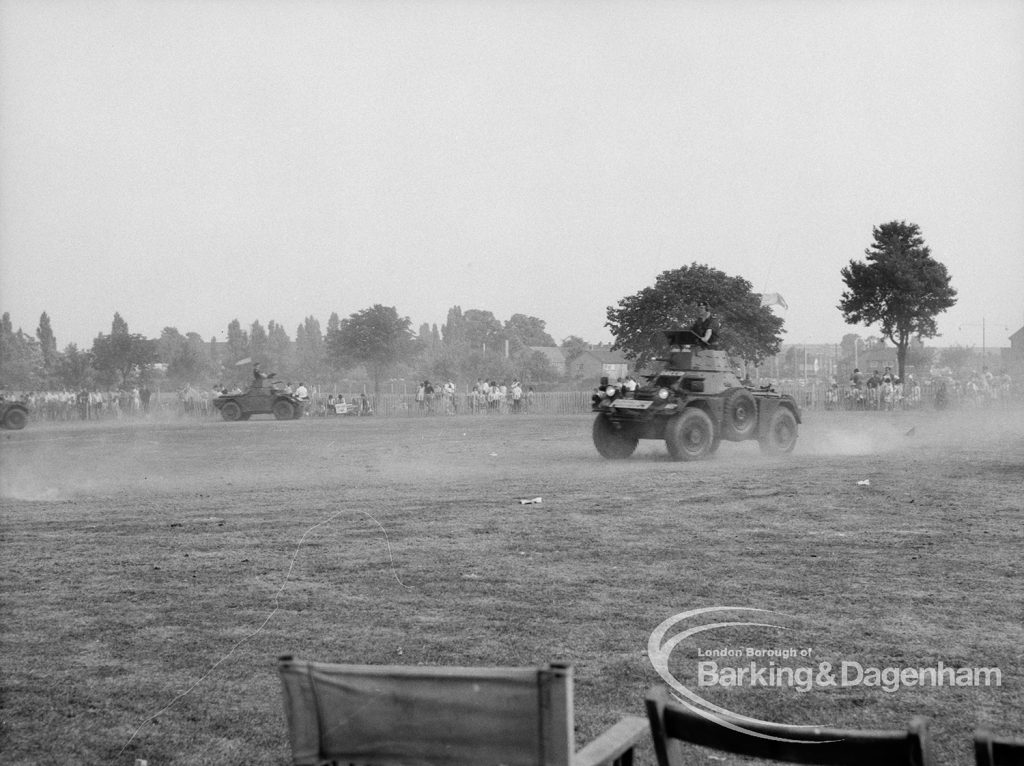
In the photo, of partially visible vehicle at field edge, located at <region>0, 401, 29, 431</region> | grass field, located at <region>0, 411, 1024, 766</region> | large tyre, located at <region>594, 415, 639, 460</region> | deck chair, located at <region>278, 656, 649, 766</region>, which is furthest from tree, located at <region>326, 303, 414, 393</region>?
deck chair, located at <region>278, 656, 649, 766</region>

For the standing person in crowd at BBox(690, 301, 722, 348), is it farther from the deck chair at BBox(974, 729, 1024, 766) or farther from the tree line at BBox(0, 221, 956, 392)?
the deck chair at BBox(974, 729, 1024, 766)

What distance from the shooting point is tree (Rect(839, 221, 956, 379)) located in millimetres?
37438

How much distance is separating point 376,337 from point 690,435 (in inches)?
1778

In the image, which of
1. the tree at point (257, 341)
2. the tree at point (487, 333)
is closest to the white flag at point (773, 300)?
the tree at point (487, 333)

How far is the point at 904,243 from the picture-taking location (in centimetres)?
3841

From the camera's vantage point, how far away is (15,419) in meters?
34.6

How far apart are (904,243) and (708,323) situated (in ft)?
76.7

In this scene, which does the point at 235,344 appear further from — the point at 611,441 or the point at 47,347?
the point at 611,441

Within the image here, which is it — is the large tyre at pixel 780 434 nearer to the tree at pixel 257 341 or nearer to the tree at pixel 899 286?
the tree at pixel 899 286

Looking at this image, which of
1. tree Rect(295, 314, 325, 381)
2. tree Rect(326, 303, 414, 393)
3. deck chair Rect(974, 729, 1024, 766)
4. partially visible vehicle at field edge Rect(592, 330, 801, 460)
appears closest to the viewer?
deck chair Rect(974, 729, 1024, 766)

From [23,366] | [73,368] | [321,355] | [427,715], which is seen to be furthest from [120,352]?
[427,715]

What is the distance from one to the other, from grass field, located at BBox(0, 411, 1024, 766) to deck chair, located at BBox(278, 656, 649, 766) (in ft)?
6.58

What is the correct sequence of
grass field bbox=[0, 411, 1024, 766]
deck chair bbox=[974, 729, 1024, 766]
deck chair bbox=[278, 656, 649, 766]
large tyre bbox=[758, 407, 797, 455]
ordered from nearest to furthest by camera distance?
deck chair bbox=[974, 729, 1024, 766]
deck chair bbox=[278, 656, 649, 766]
grass field bbox=[0, 411, 1024, 766]
large tyre bbox=[758, 407, 797, 455]

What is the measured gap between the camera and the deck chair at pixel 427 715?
93.0 inches
